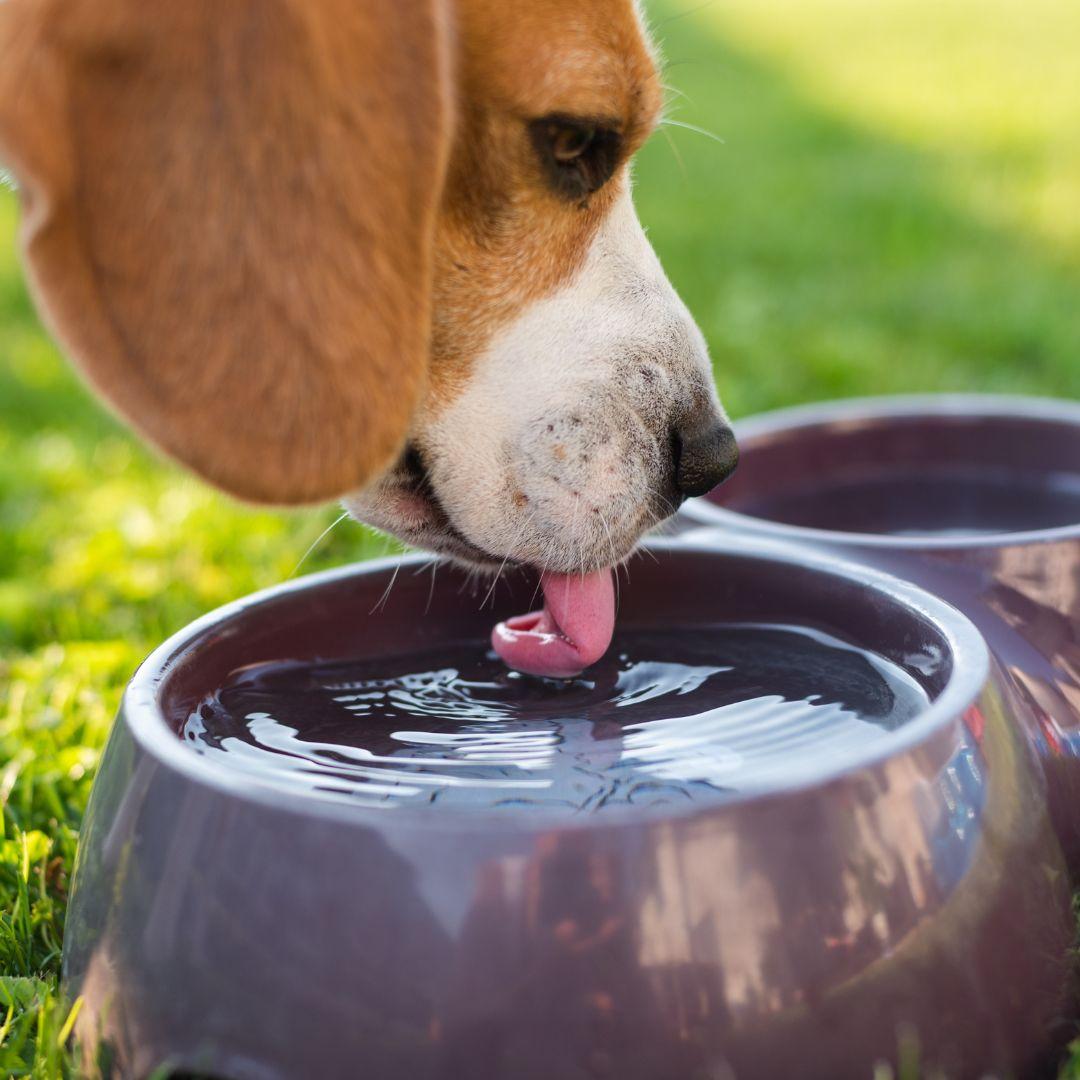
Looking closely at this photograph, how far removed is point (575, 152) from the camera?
1.86 meters

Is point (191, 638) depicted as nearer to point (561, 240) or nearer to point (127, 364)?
point (127, 364)

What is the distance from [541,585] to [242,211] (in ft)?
2.15

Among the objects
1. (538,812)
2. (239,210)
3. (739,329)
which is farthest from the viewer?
(739,329)

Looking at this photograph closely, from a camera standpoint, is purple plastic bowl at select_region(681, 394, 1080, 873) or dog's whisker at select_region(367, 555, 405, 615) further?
purple plastic bowl at select_region(681, 394, 1080, 873)

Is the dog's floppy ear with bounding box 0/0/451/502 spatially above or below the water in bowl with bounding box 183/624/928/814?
above

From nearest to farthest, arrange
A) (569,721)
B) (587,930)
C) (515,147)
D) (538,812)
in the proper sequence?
(587,930) → (538,812) → (569,721) → (515,147)

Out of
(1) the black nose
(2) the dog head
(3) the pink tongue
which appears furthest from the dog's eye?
(3) the pink tongue

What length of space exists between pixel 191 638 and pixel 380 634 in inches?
11.6

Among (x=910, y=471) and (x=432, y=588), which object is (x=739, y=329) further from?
(x=432, y=588)

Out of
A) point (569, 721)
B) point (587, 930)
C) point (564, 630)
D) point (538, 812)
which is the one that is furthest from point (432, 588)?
point (587, 930)

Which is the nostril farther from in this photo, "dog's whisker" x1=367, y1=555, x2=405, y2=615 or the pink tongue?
"dog's whisker" x1=367, y1=555, x2=405, y2=615

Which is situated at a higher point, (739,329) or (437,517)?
(437,517)

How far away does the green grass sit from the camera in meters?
2.26

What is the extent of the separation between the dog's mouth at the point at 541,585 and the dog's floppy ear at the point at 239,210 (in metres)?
0.31
